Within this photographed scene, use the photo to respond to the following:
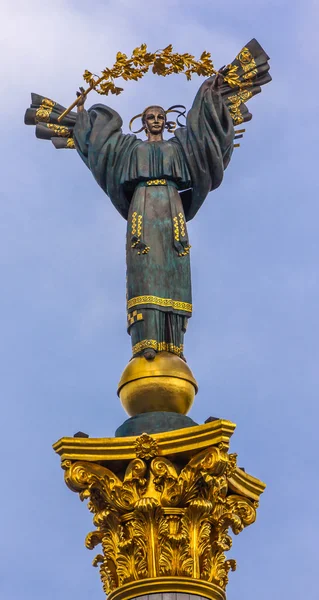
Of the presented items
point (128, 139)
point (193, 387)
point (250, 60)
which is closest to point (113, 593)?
point (193, 387)

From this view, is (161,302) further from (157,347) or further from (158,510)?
(158,510)

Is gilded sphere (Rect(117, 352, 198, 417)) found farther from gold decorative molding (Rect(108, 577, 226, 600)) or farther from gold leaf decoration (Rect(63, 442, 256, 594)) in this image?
gold decorative molding (Rect(108, 577, 226, 600))

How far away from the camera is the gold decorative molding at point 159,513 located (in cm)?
1955

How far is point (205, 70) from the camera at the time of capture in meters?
23.3

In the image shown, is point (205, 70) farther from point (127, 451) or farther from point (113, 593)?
point (113, 593)

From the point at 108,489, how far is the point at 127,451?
0.53m

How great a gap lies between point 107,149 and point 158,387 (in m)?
4.00

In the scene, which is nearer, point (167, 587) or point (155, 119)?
point (167, 587)

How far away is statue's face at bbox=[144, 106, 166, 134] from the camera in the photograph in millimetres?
23359

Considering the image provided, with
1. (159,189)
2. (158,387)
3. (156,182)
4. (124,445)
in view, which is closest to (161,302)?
(158,387)

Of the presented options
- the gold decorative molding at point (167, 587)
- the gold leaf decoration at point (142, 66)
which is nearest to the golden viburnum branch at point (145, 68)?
the gold leaf decoration at point (142, 66)

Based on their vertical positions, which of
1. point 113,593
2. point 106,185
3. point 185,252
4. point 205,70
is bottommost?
point 113,593

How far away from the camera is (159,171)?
2266 centimetres

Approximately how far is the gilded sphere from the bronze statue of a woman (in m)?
A: 0.21
